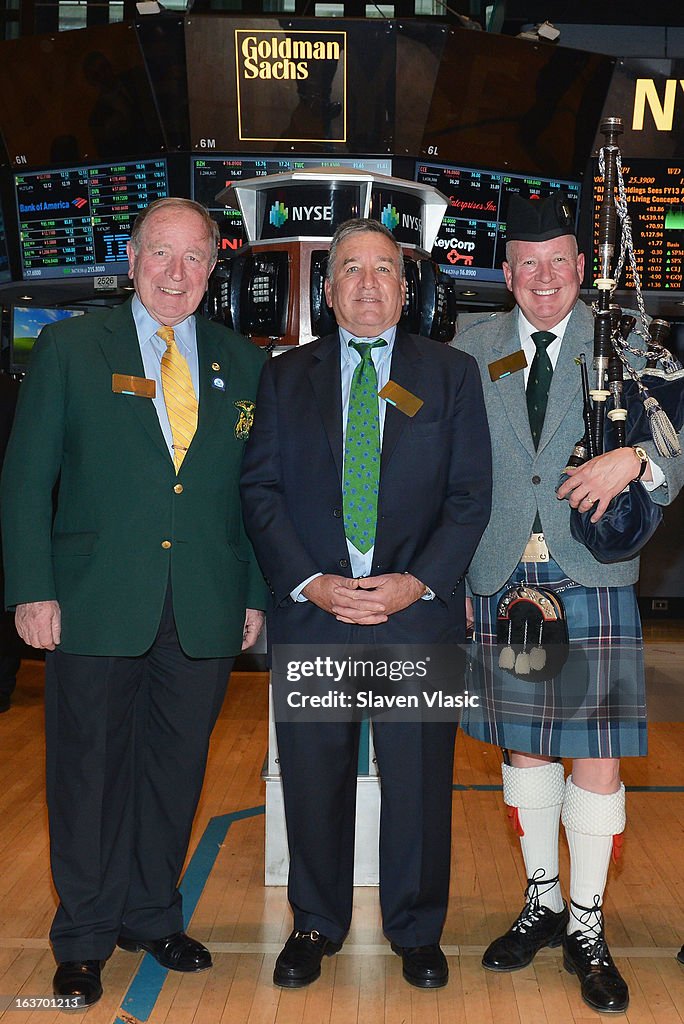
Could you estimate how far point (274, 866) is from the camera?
3408 mm

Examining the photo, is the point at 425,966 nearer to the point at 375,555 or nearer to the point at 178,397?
the point at 375,555

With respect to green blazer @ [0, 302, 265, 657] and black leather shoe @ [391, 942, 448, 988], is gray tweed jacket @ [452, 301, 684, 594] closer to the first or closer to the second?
green blazer @ [0, 302, 265, 657]

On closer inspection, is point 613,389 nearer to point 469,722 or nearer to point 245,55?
point 469,722

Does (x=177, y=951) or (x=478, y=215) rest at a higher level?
(x=478, y=215)

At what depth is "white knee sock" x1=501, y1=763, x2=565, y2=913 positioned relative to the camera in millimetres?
2846

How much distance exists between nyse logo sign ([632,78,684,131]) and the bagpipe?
4318 millimetres

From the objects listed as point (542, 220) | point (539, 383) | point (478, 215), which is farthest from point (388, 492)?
point (478, 215)

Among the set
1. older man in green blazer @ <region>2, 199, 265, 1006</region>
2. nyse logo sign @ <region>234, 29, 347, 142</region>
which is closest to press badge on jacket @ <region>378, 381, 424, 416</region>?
older man in green blazer @ <region>2, 199, 265, 1006</region>

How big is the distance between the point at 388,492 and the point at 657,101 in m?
4.91

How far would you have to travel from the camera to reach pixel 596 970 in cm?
265

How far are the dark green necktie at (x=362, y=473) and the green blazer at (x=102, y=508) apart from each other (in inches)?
13.2

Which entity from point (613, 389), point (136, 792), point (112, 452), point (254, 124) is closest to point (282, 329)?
point (112, 452)

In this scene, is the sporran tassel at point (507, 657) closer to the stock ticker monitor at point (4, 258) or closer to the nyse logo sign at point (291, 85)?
the nyse logo sign at point (291, 85)

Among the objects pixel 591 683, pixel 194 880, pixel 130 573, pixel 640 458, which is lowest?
pixel 194 880
